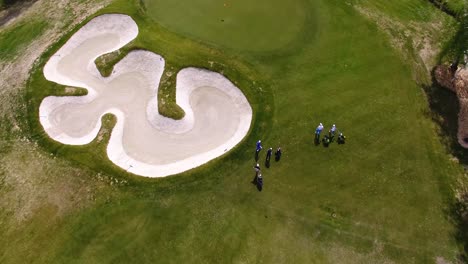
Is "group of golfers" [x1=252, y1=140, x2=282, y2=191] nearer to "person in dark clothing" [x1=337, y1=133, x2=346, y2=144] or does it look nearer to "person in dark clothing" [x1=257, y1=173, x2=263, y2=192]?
"person in dark clothing" [x1=257, y1=173, x2=263, y2=192]

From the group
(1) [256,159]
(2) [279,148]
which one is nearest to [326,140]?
(2) [279,148]

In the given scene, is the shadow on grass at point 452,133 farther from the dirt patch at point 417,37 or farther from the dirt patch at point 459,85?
the dirt patch at point 417,37

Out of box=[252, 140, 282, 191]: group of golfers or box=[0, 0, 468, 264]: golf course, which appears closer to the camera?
box=[0, 0, 468, 264]: golf course

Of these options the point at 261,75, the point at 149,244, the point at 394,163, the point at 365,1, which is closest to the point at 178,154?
the point at 149,244

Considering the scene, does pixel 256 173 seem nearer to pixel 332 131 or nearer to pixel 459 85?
pixel 332 131

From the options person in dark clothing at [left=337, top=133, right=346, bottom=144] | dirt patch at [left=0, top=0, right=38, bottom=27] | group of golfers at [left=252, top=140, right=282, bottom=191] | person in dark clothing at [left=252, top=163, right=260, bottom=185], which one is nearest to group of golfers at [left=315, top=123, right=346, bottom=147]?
person in dark clothing at [left=337, top=133, right=346, bottom=144]

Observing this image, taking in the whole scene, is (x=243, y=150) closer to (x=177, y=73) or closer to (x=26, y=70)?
(x=177, y=73)
